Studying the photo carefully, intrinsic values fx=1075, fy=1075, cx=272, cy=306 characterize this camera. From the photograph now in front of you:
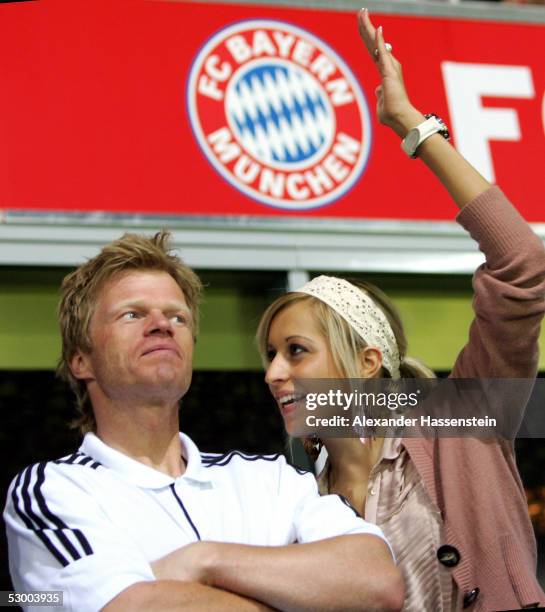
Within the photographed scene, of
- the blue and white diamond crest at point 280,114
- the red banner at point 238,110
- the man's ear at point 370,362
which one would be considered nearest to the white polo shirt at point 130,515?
the man's ear at point 370,362

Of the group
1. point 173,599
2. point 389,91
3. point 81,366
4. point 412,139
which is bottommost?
point 173,599

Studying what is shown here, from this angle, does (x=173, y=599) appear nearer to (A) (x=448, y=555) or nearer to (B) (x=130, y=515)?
(B) (x=130, y=515)

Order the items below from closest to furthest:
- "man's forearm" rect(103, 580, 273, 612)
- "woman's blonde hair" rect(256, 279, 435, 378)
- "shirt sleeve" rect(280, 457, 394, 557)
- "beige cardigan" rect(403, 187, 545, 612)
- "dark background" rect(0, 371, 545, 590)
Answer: "man's forearm" rect(103, 580, 273, 612)
"shirt sleeve" rect(280, 457, 394, 557)
"beige cardigan" rect(403, 187, 545, 612)
"woman's blonde hair" rect(256, 279, 435, 378)
"dark background" rect(0, 371, 545, 590)

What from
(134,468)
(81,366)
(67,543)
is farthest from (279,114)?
(67,543)

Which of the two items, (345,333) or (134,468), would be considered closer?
(134,468)

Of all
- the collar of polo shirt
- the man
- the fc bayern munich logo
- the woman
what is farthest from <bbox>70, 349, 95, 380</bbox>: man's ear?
the fc bayern munich logo

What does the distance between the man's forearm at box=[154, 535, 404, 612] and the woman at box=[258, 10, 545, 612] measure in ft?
0.92

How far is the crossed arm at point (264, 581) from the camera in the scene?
70.1 inches

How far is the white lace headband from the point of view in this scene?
7.97 ft


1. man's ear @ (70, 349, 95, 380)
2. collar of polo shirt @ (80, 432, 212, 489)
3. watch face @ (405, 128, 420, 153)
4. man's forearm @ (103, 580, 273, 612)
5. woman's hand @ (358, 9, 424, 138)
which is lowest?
man's forearm @ (103, 580, 273, 612)

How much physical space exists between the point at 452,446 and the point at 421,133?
0.65 meters

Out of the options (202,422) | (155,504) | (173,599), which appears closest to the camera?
(173,599)

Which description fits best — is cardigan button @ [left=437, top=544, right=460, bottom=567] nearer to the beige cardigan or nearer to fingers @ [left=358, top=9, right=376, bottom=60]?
the beige cardigan

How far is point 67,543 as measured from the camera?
6.08 ft
